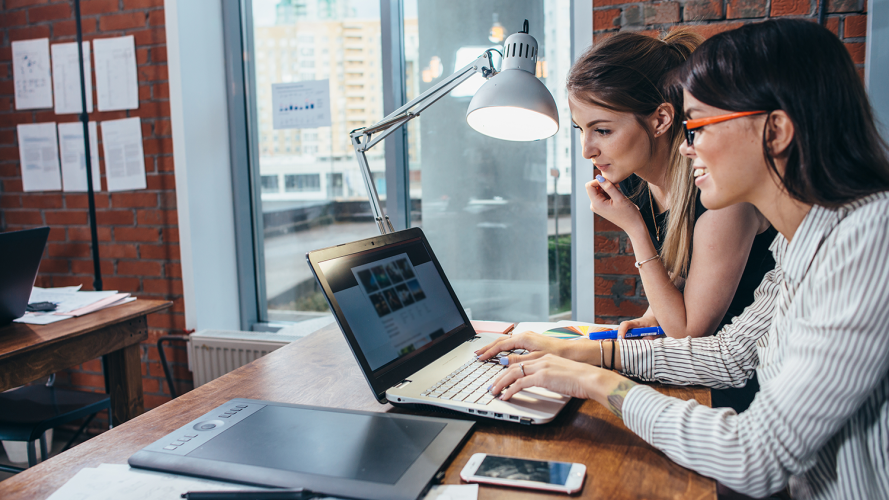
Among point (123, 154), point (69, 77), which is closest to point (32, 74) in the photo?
point (69, 77)

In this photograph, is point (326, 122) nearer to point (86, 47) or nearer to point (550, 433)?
point (86, 47)

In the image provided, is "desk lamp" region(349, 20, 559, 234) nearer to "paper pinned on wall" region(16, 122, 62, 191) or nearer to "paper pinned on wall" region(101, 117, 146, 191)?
"paper pinned on wall" region(101, 117, 146, 191)

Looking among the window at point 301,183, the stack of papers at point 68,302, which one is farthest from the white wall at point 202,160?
the stack of papers at point 68,302

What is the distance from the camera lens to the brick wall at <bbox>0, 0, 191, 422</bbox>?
2143mm

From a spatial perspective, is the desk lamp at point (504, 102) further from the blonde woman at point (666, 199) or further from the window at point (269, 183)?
the window at point (269, 183)

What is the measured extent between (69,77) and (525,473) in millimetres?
2488

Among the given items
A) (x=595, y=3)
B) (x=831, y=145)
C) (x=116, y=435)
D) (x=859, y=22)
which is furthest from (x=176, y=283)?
(x=859, y=22)

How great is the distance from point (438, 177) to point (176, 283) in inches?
45.8

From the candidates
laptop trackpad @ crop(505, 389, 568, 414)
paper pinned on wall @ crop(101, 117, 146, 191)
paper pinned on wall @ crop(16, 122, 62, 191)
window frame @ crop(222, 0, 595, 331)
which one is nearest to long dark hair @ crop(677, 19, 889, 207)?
laptop trackpad @ crop(505, 389, 568, 414)

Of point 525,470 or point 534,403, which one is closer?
point 525,470

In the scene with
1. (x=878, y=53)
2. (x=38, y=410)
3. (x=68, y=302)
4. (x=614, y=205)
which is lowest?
(x=38, y=410)

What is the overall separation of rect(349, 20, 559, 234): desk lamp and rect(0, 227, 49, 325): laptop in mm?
925

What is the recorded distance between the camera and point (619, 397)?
729mm

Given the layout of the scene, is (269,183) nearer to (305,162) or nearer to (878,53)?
(305,162)
